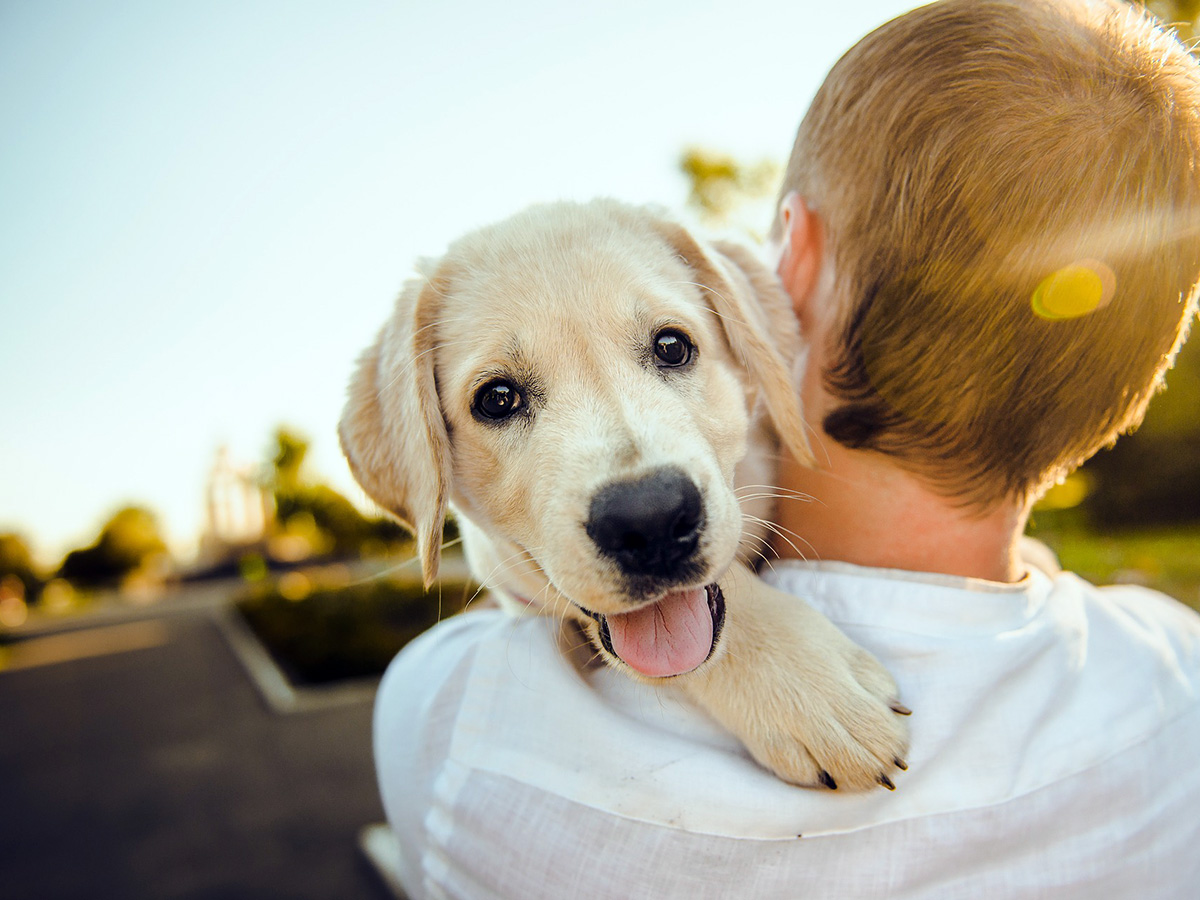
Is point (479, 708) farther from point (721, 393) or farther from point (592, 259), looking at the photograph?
point (592, 259)

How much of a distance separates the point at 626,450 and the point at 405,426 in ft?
2.80

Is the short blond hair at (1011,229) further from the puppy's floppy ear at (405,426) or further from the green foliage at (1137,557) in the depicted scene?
the green foliage at (1137,557)

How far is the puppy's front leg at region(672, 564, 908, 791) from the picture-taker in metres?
1.60

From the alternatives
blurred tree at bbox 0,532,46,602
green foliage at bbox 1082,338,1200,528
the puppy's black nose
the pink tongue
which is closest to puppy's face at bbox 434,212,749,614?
the puppy's black nose

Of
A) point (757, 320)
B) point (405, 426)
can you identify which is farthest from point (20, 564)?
point (757, 320)

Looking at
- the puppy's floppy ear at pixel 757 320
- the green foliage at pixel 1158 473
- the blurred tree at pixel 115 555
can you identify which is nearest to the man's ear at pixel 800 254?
the puppy's floppy ear at pixel 757 320

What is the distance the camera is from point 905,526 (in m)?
2.00

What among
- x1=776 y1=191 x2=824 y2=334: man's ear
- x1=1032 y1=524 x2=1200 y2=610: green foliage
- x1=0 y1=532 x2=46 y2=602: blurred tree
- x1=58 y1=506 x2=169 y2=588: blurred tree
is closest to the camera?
x1=776 y1=191 x2=824 y2=334: man's ear

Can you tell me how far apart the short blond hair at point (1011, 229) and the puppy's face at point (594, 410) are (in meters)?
0.49

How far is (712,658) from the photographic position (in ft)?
5.98

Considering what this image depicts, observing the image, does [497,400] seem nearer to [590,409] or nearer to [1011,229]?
[590,409]

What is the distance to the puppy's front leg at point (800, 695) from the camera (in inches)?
63.0

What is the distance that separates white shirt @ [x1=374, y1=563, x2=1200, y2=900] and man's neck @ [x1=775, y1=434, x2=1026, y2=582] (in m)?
0.17

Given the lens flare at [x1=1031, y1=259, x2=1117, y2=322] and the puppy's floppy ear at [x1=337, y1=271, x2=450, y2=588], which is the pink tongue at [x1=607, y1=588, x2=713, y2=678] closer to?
the puppy's floppy ear at [x1=337, y1=271, x2=450, y2=588]
